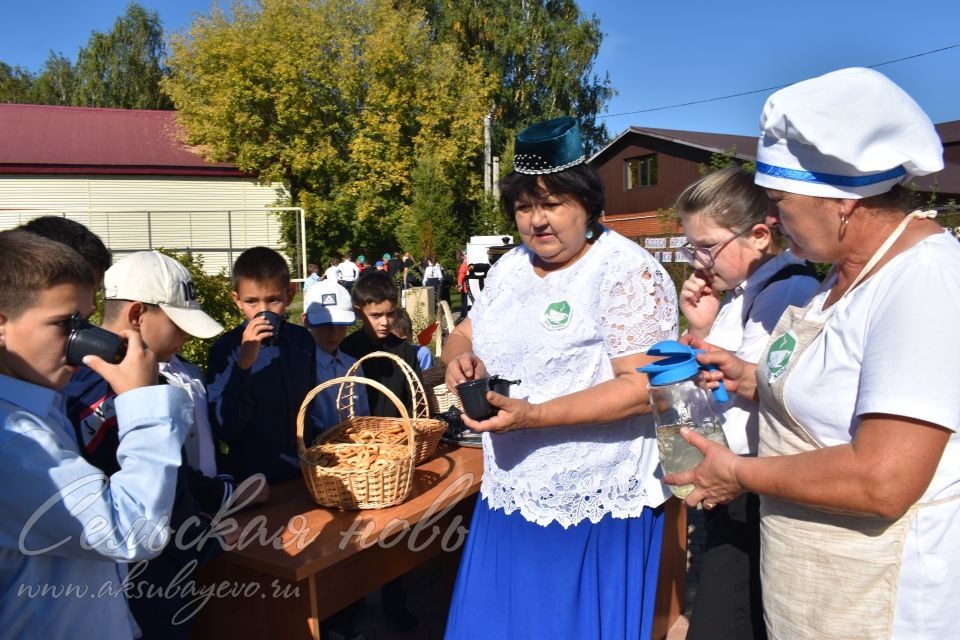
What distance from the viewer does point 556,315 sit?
7.28 ft

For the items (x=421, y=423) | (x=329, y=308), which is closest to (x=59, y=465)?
(x=421, y=423)

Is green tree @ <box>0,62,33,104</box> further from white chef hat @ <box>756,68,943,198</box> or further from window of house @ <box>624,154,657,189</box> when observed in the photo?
white chef hat @ <box>756,68,943,198</box>

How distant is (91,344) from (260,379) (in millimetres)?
1449

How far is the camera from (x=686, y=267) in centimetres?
1143

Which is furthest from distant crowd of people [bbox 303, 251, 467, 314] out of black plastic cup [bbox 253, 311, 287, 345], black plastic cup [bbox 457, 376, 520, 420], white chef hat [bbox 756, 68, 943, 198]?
white chef hat [bbox 756, 68, 943, 198]

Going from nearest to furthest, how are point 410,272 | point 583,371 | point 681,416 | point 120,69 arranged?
1. point 681,416
2. point 583,371
3. point 410,272
4. point 120,69

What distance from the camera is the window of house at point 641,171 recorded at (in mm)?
28995

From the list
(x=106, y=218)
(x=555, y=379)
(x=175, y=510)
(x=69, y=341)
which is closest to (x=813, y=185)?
(x=555, y=379)

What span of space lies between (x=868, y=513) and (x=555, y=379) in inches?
39.7

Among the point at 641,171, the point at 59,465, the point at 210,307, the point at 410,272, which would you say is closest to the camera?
the point at 59,465

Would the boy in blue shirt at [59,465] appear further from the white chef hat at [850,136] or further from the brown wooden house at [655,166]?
the brown wooden house at [655,166]

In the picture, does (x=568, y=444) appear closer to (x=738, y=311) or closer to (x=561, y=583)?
(x=561, y=583)

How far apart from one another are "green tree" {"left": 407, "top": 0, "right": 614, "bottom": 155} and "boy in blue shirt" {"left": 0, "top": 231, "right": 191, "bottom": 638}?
93.6 ft

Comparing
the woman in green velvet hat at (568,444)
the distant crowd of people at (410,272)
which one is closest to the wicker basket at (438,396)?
the woman in green velvet hat at (568,444)
